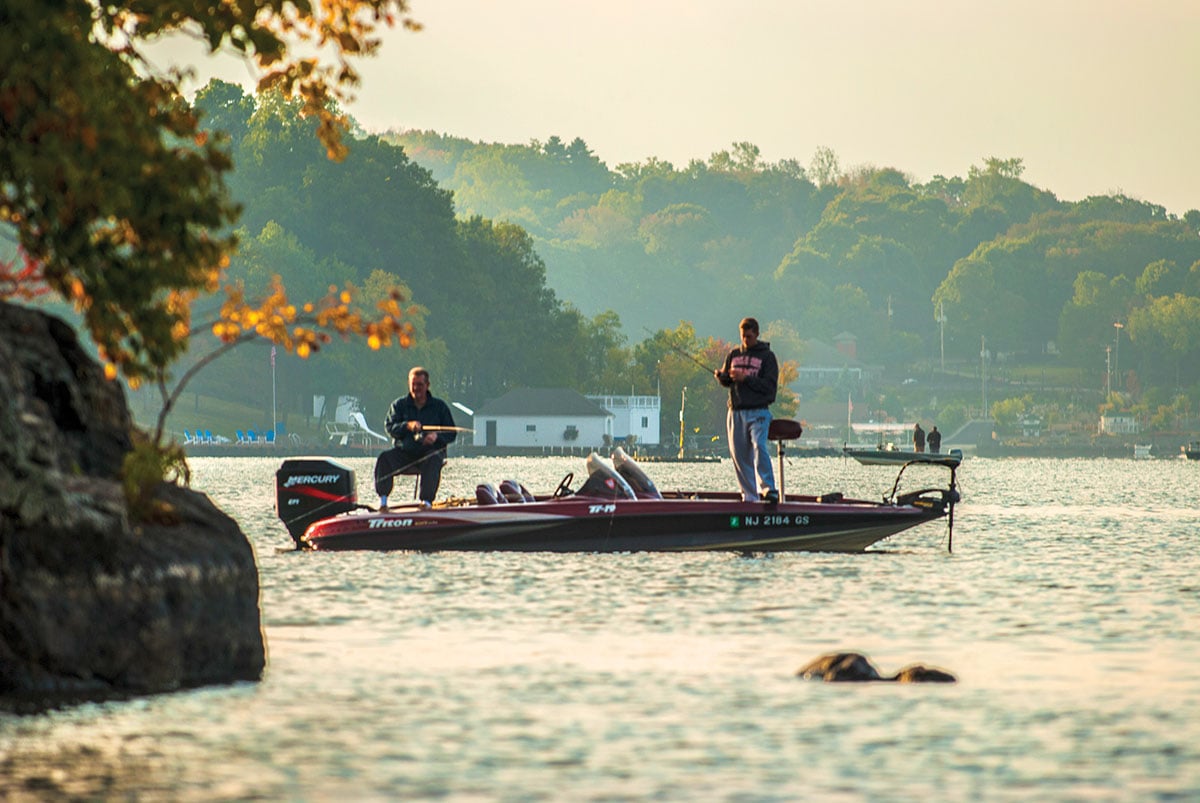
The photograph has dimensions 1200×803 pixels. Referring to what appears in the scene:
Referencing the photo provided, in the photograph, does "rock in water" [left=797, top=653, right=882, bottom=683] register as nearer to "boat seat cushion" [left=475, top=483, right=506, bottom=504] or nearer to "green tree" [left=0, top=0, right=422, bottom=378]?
"green tree" [left=0, top=0, right=422, bottom=378]

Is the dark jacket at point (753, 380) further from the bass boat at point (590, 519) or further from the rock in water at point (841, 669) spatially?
the rock in water at point (841, 669)

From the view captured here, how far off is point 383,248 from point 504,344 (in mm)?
13413

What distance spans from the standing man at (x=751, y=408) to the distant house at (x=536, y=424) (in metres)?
137

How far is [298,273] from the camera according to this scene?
511 feet

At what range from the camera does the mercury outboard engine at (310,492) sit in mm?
25266

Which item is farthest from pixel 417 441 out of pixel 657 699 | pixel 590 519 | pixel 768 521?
pixel 657 699

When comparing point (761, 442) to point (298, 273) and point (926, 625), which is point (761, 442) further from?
A: point (298, 273)

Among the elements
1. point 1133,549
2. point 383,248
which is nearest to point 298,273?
point 383,248

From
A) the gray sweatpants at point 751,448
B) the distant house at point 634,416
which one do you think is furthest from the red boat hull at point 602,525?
the distant house at point 634,416

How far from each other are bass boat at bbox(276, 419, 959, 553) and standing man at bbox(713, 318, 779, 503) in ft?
0.74

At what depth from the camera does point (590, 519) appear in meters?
24.5

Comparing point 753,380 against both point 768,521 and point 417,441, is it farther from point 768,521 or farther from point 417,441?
point 417,441

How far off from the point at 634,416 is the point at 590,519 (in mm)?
146608

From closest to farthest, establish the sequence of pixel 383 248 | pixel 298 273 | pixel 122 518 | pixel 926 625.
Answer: pixel 122 518 → pixel 926 625 → pixel 298 273 → pixel 383 248
